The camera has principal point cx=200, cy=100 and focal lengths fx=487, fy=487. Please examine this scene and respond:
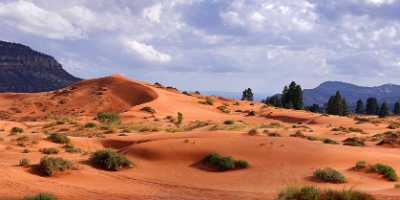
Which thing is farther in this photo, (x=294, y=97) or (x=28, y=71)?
(x=28, y=71)

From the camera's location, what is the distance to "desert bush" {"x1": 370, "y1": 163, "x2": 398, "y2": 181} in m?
19.3

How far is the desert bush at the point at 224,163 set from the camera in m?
20.7

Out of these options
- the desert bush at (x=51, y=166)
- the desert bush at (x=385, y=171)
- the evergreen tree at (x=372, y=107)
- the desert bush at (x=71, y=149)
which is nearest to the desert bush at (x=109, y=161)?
the desert bush at (x=51, y=166)

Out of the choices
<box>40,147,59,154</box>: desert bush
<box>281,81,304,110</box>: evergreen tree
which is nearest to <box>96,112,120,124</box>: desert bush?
<box>40,147,59,154</box>: desert bush

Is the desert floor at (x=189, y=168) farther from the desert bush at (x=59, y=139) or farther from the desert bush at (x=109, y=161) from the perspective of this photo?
the desert bush at (x=59, y=139)

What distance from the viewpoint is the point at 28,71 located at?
5472 inches

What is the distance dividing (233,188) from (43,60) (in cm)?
14239

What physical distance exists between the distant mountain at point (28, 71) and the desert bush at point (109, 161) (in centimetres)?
11160

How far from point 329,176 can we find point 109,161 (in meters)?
8.95

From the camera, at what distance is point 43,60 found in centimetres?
15025

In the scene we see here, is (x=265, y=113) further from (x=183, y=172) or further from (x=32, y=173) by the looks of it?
(x=32, y=173)

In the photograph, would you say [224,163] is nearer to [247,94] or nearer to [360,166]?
[360,166]

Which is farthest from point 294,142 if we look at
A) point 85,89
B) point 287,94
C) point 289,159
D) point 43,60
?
point 43,60

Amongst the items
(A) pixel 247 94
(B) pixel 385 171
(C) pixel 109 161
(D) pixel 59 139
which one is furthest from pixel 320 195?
(A) pixel 247 94
